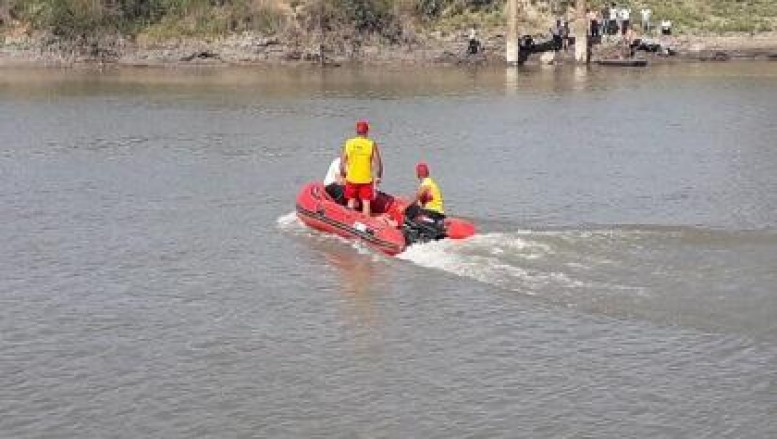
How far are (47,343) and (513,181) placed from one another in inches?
495

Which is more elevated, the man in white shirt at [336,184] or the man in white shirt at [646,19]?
the man in white shirt at [646,19]

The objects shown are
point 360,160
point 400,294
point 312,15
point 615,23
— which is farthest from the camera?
point 312,15

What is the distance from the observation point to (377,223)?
742 inches

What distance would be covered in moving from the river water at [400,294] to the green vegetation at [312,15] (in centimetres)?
2571

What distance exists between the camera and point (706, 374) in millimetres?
13102

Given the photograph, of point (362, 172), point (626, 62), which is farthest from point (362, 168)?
point (626, 62)

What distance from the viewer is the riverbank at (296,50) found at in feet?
182

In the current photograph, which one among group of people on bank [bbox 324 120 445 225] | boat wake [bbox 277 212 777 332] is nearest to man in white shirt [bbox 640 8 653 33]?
boat wake [bbox 277 212 777 332]

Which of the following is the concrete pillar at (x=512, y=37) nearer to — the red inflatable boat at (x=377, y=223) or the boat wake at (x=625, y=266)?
the red inflatable boat at (x=377, y=223)

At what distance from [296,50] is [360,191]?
3755cm

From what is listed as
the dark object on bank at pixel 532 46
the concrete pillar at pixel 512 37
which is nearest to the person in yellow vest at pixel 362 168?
the concrete pillar at pixel 512 37

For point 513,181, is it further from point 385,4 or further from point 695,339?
point 385,4

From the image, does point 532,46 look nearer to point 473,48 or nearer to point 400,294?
point 473,48

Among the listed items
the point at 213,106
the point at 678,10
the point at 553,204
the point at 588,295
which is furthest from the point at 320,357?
the point at 678,10
